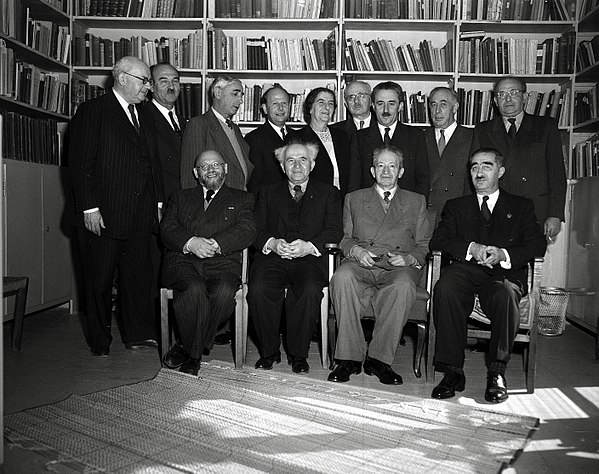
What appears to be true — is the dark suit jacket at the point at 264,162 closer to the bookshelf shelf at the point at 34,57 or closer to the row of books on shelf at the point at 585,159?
the bookshelf shelf at the point at 34,57

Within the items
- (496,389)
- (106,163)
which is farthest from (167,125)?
(496,389)

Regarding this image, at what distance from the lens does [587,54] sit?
5.25 metres

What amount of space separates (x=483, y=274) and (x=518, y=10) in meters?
2.80

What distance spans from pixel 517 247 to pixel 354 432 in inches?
61.1

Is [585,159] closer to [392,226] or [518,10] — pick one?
[518,10]

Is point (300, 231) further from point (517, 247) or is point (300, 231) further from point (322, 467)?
point (322, 467)

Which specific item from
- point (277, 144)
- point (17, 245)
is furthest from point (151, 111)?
point (17, 245)

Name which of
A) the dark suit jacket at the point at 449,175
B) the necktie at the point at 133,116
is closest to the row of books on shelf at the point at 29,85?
the necktie at the point at 133,116

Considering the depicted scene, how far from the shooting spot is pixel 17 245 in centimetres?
470

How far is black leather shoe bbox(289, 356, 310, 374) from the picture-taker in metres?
3.71

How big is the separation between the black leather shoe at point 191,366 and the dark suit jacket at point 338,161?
1476mm

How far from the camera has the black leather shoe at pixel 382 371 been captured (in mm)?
3525

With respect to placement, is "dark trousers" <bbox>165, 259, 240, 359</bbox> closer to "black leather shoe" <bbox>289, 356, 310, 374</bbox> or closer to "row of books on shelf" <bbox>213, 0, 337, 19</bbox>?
"black leather shoe" <bbox>289, 356, 310, 374</bbox>

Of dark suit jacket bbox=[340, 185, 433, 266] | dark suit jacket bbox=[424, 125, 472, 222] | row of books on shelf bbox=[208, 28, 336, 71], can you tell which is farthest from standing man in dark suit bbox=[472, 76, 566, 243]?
row of books on shelf bbox=[208, 28, 336, 71]
